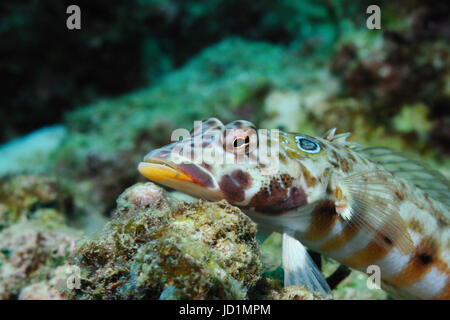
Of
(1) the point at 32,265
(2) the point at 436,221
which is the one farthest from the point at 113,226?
(2) the point at 436,221

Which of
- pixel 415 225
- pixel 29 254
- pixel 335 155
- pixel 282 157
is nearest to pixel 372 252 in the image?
pixel 415 225

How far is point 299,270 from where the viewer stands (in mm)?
1975

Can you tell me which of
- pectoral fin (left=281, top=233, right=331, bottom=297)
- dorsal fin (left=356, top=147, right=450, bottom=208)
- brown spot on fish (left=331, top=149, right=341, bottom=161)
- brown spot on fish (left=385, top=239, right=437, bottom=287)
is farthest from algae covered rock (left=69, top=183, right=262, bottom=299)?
dorsal fin (left=356, top=147, right=450, bottom=208)

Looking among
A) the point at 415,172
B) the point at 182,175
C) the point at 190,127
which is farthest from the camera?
the point at 190,127

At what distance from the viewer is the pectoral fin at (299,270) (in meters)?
1.91

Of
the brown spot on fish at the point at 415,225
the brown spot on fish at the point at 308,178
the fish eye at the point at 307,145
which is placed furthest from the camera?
the brown spot on fish at the point at 415,225

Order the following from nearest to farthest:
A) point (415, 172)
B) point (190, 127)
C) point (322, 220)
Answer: point (322, 220) → point (415, 172) → point (190, 127)

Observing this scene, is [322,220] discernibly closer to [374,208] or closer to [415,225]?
[374,208]

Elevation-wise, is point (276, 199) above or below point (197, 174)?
below

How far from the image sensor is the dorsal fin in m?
2.79

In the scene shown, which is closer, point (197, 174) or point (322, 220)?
point (197, 174)

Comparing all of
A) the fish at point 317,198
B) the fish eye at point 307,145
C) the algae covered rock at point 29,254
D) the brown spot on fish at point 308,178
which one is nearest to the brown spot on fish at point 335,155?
the fish at point 317,198

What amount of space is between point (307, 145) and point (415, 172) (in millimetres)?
1362

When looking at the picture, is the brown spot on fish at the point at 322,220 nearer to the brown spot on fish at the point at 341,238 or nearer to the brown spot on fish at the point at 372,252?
the brown spot on fish at the point at 341,238
